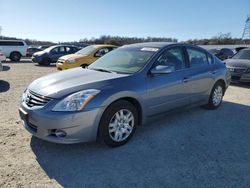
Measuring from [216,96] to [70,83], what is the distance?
381cm

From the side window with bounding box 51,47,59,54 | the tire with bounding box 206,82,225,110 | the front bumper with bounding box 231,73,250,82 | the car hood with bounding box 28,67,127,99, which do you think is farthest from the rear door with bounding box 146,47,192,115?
the side window with bounding box 51,47,59,54

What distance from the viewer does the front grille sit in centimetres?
370

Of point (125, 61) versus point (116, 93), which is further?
point (125, 61)

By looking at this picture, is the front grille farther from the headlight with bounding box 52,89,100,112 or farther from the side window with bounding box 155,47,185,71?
the side window with bounding box 155,47,185,71

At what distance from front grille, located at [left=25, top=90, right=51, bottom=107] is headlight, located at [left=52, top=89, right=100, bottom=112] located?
224mm

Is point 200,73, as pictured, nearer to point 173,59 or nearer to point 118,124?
point 173,59

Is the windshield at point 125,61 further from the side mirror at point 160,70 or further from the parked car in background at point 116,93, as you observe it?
the side mirror at point 160,70

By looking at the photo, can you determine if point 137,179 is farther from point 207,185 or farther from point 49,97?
point 49,97

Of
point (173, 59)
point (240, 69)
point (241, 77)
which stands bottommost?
point (241, 77)

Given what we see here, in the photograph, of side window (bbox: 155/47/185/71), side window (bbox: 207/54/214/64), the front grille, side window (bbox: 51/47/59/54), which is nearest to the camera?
the front grille

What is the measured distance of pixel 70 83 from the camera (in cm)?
399

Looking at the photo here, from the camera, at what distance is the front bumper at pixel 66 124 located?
353 cm

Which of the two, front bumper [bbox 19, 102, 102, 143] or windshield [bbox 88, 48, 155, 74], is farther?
windshield [bbox 88, 48, 155, 74]

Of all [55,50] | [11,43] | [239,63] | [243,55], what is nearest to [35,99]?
[239,63]
